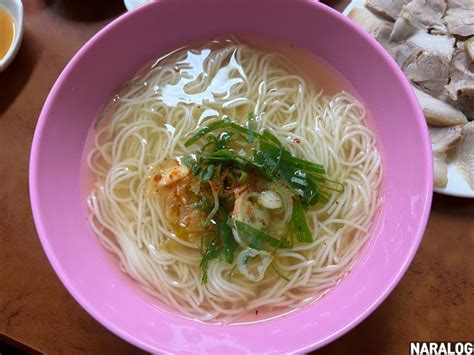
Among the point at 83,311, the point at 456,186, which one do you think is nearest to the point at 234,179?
the point at 83,311

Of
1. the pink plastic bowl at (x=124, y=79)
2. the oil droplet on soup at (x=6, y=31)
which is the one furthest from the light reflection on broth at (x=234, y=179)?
the oil droplet on soup at (x=6, y=31)

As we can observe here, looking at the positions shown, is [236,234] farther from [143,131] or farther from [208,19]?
[208,19]

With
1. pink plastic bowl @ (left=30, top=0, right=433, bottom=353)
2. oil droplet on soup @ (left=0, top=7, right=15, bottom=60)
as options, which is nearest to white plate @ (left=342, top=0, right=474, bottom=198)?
pink plastic bowl @ (left=30, top=0, right=433, bottom=353)

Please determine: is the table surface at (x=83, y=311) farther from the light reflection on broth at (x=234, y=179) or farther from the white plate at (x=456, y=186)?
the light reflection on broth at (x=234, y=179)

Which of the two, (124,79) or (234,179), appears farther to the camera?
(124,79)

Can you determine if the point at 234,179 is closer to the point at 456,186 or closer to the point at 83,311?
the point at 83,311
